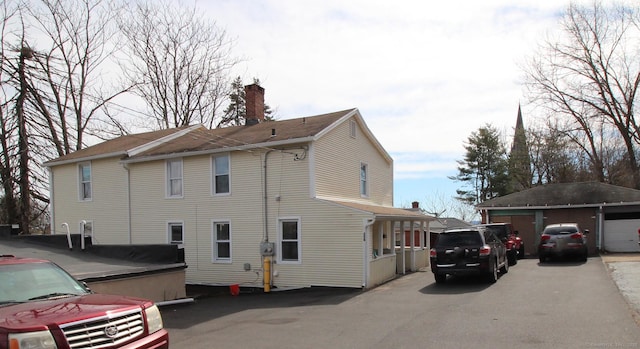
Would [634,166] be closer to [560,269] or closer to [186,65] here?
[560,269]

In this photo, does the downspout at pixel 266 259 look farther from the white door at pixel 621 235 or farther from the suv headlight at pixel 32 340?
the white door at pixel 621 235

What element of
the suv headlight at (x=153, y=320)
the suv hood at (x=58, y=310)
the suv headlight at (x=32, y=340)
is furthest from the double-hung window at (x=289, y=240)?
the suv headlight at (x=32, y=340)

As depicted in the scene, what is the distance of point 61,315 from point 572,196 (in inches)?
1085

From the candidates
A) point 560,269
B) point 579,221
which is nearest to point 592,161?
point 579,221

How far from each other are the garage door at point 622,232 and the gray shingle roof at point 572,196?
37.7 inches

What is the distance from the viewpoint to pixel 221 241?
18078 millimetres

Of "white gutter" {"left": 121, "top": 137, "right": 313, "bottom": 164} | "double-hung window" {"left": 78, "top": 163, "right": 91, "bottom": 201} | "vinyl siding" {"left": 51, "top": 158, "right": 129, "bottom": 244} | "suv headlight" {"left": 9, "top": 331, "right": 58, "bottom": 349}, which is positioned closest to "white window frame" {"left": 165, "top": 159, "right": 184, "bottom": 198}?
"white gutter" {"left": 121, "top": 137, "right": 313, "bottom": 164}

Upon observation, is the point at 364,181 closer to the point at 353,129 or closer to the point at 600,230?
the point at 353,129

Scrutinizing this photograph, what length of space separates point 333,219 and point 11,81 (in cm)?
2143

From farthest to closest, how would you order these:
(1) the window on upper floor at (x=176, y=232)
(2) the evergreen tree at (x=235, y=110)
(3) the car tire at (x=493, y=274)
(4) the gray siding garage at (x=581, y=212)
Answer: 1. (2) the evergreen tree at (x=235, y=110)
2. (4) the gray siding garage at (x=581, y=212)
3. (1) the window on upper floor at (x=176, y=232)
4. (3) the car tire at (x=493, y=274)

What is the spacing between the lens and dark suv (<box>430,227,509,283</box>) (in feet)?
46.6

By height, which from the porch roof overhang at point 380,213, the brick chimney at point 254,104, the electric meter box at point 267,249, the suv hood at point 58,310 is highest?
the brick chimney at point 254,104

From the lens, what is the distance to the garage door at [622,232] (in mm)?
25266

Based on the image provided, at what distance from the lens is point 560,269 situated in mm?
17625
